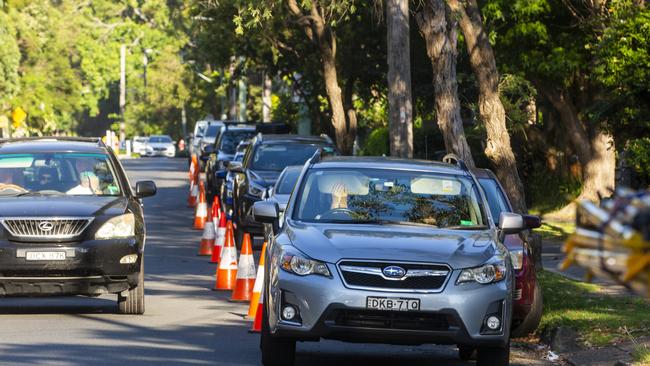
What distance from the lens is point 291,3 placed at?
37.2 meters

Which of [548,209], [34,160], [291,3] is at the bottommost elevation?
[548,209]

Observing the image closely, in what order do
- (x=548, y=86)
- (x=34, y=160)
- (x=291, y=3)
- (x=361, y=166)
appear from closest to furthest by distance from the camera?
(x=361, y=166), (x=34, y=160), (x=548, y=86), (x=291, y=3)

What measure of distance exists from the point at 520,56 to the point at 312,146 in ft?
14.7

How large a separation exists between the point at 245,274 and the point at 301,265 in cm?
572

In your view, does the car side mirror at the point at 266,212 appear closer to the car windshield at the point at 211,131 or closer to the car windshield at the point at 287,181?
the car windshield at the point at 287,181

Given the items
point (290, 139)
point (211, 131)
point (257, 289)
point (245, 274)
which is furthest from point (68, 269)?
point (211, 131)

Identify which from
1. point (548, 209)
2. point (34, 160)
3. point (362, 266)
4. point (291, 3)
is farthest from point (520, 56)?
point (362, 266)

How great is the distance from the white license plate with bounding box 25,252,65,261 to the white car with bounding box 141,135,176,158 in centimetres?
7176

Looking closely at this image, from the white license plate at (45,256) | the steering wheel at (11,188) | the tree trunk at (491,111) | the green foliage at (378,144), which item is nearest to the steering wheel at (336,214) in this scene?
the white license plate at (45,256)

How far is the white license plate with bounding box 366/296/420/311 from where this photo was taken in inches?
378

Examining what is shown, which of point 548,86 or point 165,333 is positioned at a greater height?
point 548,86

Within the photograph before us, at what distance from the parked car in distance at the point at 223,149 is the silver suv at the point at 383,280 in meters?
22.2

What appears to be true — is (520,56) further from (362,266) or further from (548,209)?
(362,266)

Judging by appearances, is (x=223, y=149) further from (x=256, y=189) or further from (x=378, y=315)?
(x=378, y=315)
